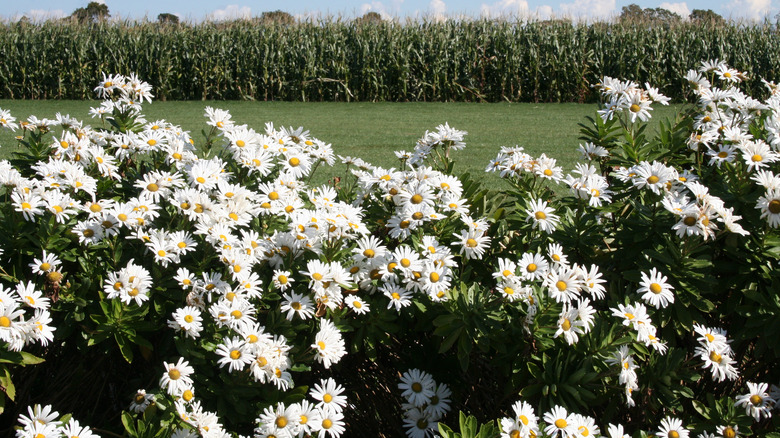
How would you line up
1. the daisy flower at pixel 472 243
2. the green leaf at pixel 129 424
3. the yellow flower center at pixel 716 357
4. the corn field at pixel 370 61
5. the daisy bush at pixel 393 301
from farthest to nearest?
the corn field at pixel 370 61, the daisy flower at pixel 472 243, the yellow flower center at pixel 716 357, the daisy bush at pixel 393 301, the green leaf at pixel 129 424

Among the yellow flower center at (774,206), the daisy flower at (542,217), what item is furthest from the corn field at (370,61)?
the yellow flower center at (774,206)

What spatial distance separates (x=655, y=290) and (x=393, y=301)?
2.35 ft

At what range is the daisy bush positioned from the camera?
5.75 ft

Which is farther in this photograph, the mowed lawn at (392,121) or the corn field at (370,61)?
the corn field at (370,61)

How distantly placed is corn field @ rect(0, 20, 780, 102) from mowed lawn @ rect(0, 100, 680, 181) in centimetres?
119

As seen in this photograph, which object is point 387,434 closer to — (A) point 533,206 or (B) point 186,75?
(A) point 533,206

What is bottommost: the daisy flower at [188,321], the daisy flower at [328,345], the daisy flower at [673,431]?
the daisy flower at [673,431]

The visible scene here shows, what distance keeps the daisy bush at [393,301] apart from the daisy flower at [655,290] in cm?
1

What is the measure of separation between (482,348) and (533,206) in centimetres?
46

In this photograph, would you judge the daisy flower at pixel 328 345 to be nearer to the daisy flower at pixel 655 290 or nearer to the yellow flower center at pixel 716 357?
the daisy flower at pixel 655 290

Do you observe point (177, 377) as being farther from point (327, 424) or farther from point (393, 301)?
point (393, 301)

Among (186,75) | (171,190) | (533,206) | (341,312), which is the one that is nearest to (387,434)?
(341,312)

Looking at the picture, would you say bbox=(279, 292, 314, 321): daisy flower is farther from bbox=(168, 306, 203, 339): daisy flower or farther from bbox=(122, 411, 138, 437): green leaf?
bbox=(122, 411, 138, 437): green leaf

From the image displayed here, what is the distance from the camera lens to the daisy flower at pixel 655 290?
181 centimetres
